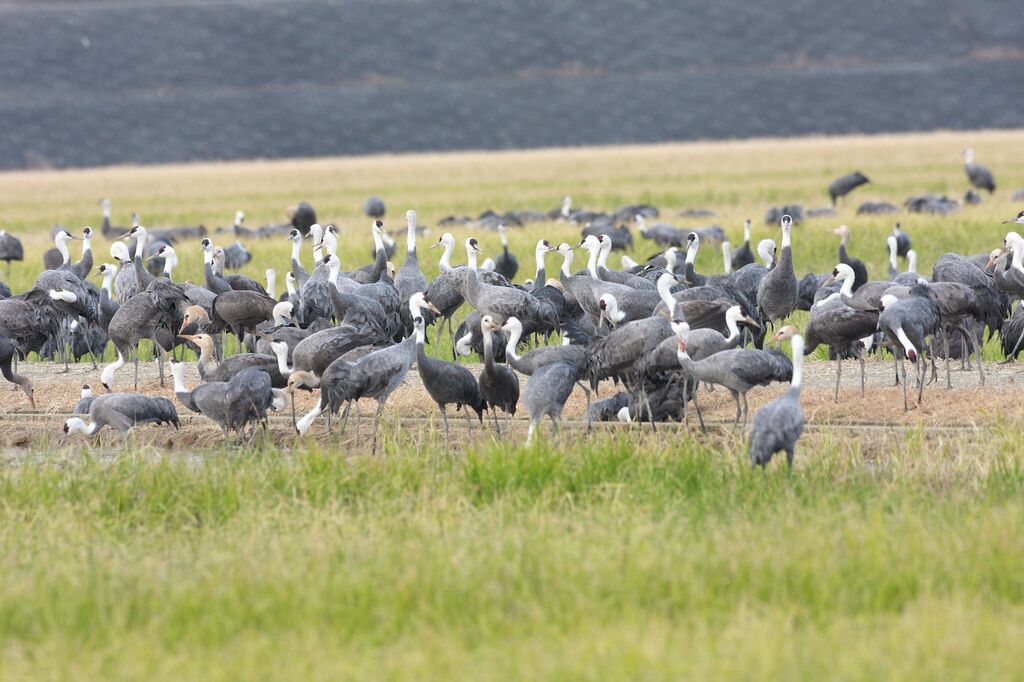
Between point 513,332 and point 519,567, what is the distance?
5.47m

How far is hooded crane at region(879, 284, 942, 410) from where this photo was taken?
1209 centimetres

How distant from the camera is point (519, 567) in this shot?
295 inches

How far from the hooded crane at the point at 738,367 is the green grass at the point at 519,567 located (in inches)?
44.0

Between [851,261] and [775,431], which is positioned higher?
[851,261]

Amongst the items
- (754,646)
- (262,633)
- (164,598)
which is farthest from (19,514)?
(754,646)

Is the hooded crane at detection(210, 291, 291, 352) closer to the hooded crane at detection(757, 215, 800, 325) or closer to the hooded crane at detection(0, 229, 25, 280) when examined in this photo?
the hooded crane at detection(757, 215, 800, 325)

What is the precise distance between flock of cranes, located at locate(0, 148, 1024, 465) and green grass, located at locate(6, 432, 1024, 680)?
0.94 meters

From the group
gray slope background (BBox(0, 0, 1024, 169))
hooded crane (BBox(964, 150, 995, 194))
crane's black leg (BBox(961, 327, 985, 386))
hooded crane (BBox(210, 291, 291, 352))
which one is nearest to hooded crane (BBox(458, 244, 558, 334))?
hooded crane (BBox(210, 291, 291, 352))

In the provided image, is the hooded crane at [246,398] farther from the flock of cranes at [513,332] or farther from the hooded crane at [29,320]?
the hooded crane at [29,320]

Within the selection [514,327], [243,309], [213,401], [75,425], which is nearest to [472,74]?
[243,309]

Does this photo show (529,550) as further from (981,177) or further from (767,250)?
(981,177)

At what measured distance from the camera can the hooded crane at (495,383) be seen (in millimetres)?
11594

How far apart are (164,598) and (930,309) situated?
7.40 meters

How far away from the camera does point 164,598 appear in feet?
24.0
